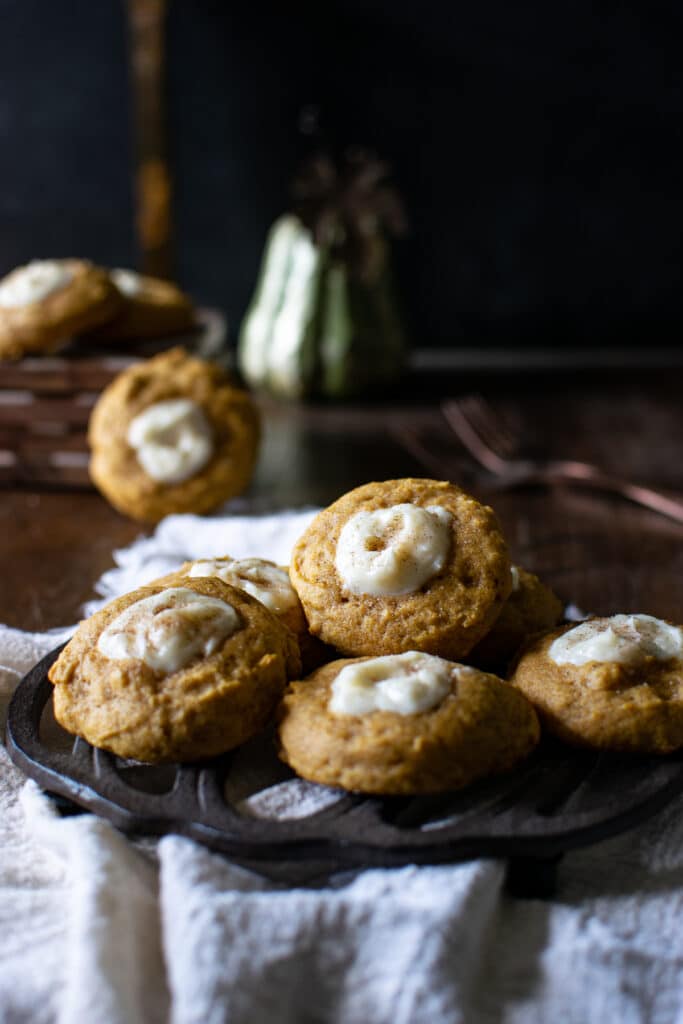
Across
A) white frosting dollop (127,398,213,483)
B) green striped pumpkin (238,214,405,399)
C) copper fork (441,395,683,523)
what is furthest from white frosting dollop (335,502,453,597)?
green striped pumpkin (238,214,405,399)

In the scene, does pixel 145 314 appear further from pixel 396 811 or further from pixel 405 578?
pixel 396 811

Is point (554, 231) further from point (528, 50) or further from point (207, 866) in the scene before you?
point (207, 866)

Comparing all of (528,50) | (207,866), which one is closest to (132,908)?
(207,866)

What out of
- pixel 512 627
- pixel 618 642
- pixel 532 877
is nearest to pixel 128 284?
pixel 512 627

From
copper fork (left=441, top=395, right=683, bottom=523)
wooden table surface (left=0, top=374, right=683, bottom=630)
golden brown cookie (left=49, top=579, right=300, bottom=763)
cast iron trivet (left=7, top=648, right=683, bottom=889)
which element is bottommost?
wooden table surface (left=0, top=374, right=683, bottom=630)

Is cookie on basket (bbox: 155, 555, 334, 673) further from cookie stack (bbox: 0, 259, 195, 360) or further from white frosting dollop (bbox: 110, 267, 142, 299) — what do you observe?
white frosting dollop (bbox: 110, 267, 142, 299)

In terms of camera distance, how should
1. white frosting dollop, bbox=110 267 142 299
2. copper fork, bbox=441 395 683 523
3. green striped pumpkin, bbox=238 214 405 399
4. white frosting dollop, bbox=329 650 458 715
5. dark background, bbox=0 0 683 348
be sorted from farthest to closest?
dark background, bbox=0 0 683 348
green striped pumpkin, bbox=238 214 405 399
white frosting dollop, bbox=110 267 142 299
copper fork, bbox=441 395 683 523
white frosting dollop, bbox=329 650 458 715
